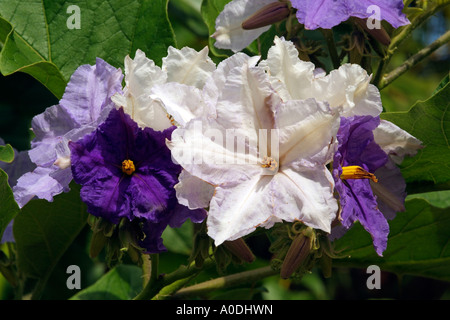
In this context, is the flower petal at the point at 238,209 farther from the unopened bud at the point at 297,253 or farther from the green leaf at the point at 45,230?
the green leaf at the point at 45,230

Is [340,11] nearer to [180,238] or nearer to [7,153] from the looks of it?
[7,153]

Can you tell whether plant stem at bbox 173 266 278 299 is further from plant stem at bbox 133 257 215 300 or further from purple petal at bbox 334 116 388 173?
purple petal at bbox 334 116 388 173

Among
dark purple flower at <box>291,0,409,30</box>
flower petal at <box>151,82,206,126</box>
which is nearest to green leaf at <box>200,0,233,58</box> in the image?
dark purple flower at <box>291,0,409,30</box>

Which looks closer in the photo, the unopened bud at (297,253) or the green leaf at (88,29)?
the unopened bud at (297,253)

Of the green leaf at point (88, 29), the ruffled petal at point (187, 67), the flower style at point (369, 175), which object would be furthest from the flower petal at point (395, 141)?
the green leaf at point (88, 29)

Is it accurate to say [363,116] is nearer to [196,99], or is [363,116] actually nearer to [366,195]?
[366,195]
